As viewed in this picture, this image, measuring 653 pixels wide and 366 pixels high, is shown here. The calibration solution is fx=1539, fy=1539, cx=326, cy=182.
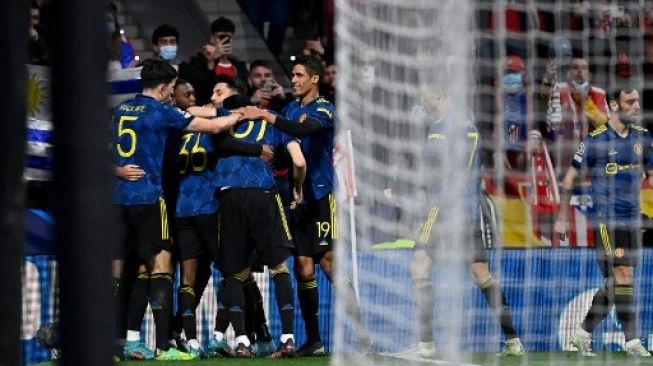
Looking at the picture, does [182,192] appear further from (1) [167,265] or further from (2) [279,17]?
(2) [279,17]

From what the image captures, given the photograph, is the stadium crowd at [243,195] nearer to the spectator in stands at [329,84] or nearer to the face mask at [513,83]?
the face mask at [513,83]

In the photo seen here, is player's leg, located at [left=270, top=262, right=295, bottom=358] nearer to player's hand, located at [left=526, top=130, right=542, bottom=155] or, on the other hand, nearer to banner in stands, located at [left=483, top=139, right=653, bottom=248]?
banner in stands, located at [left=483, top=139, right=653, bottom=248]

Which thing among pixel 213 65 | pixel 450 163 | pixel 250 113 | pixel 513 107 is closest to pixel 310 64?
pixel 250 113

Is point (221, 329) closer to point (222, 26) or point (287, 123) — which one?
point (287, 123)

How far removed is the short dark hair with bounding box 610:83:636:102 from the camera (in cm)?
937

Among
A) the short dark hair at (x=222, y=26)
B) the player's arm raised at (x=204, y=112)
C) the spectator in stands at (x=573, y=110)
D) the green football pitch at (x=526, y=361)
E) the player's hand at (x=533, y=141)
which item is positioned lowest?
the green football pitch at (x=526, y=361)

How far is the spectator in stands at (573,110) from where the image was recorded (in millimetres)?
9141

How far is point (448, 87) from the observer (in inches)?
275

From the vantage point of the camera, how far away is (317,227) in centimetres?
1136

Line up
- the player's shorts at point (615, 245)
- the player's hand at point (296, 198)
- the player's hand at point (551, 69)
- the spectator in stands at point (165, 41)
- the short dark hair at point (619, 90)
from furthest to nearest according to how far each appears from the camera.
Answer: the spectator in stands at point (165, 41) < the player's hand at point (296, 198) < the player's shorts at point (615, 245) < the short dark hair at point (619, 90) < the player's hand at point (551, 69)

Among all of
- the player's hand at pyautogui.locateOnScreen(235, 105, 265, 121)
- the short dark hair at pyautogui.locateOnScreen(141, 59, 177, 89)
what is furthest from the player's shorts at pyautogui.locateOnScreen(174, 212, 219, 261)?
the short dark hair at pyautogui.locateOnScreen(141, 59, 177, 89)

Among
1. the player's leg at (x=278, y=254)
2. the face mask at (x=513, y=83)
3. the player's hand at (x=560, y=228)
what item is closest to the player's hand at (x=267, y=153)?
the player's leg at (x=278, y=254)

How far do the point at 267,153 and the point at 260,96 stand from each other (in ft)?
6.22

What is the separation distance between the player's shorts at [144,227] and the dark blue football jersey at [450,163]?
2.30m
